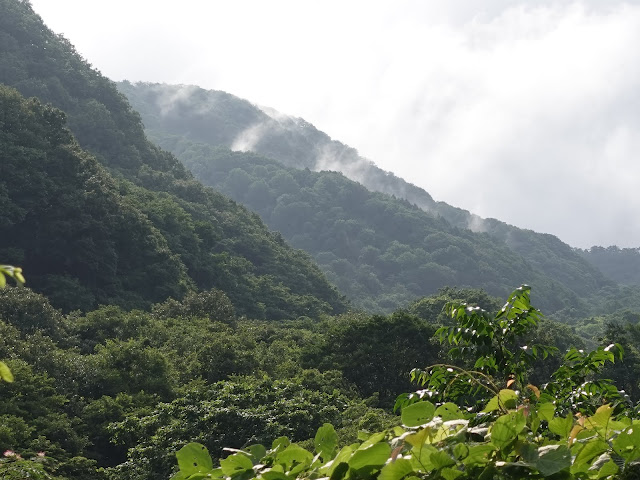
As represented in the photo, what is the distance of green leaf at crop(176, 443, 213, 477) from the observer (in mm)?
1762

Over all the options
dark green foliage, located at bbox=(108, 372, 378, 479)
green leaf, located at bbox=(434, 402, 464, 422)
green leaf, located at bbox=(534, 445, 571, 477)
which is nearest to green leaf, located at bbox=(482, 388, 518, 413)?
green leaf, located at bbox=(434, 402, 464, 422)

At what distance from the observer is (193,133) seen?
527ft

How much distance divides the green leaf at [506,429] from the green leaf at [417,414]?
19cm

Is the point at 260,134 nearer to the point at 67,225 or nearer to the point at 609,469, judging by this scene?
the point at 67,225

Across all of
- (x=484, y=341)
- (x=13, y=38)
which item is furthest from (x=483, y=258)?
(x=484, y=341)

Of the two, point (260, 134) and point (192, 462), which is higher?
point (260, 134)

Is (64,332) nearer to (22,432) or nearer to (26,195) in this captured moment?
(22,432)

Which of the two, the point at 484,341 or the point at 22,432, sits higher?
the point at 484,341

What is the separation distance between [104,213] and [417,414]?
1391 inches

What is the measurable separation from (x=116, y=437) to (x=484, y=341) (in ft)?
45.1

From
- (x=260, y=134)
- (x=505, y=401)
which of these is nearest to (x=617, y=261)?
(x=260, y=134)

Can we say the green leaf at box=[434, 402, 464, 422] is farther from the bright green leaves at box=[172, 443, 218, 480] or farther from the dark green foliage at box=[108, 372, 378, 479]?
the dark green foliage at box=[108, 372, 378, 479]

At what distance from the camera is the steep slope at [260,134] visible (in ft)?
498

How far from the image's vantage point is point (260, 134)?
165250 mm
